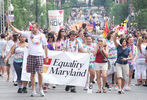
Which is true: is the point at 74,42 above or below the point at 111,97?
above

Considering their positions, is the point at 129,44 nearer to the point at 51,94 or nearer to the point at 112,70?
the point at 112,70

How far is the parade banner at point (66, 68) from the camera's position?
15266 mm

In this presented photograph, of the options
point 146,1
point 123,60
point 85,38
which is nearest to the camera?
point 123,60

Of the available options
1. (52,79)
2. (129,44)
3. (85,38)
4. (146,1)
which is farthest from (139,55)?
(146,1)

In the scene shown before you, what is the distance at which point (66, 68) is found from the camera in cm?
1534

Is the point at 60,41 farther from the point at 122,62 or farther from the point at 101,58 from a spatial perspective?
the point at 122,62

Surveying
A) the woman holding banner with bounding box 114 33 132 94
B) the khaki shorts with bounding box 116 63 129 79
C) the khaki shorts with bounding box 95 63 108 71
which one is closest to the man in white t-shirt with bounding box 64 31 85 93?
the khaki shorts with bounding box 95 63 108 71

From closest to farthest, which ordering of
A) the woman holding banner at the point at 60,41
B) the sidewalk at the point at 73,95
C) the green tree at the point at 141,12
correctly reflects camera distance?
the sidewalk at the point at 73,95
the woman holding banner at the point at 60,41
the green tree at the point at 141,12

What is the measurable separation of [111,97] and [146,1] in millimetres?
42085

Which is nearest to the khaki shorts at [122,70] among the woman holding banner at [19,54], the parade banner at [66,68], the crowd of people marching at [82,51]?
the crowd of people marching at [82,51]

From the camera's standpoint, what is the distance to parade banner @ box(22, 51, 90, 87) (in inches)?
601

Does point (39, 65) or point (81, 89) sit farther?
point (81, 89)

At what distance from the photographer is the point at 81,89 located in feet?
53.4

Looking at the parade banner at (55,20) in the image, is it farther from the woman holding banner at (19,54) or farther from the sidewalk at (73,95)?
the woman holding banner at (19,54)
